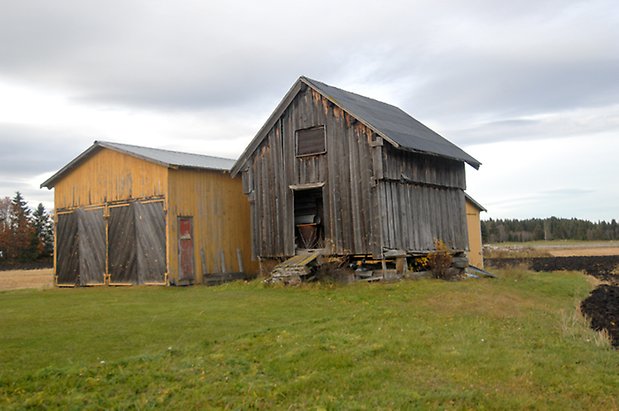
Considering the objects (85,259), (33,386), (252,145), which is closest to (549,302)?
(252,145)

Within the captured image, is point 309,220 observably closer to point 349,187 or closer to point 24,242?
point 349,187

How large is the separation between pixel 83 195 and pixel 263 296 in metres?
13.0

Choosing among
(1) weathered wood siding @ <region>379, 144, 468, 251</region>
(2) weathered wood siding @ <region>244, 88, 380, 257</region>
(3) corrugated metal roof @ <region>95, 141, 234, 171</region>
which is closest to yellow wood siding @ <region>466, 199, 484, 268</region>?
(1) weathered wood siding @ <region>379, 144, 468, 251</region>

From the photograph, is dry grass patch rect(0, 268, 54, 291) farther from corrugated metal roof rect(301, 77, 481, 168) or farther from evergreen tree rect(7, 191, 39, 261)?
evergreen tree rect(7, 191, 39, 261)

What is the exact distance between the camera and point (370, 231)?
69.6 feet

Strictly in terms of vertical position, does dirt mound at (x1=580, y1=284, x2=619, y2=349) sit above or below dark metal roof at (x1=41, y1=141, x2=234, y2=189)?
below

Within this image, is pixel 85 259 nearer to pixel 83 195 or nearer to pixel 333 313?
pixel 83 195

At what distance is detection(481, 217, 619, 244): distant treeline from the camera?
105325 mm

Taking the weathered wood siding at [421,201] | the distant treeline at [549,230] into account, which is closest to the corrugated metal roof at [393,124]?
the weathered wood siding at [421,201]

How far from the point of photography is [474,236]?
3297cm

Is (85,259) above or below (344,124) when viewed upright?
below

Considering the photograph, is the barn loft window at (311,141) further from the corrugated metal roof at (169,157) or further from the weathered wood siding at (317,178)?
the corrugated metal roof at (169,157)

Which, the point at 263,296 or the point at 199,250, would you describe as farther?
the point at 199,250

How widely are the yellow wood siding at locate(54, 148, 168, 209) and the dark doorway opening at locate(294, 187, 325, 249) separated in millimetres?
5716
